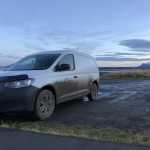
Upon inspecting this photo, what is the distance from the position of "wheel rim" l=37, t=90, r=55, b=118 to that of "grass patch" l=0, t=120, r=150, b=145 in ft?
1.68

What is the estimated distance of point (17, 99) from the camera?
8.49m

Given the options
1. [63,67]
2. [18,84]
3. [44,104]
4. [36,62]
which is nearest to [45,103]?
[44,104]

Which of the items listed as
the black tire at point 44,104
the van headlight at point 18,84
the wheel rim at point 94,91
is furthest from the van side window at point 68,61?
A: the wheel rim at point 94,91

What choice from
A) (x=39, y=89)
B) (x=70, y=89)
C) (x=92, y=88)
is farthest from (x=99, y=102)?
(x=39, y=89)

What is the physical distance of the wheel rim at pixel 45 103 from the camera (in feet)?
29.4

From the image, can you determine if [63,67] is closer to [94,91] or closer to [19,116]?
[19,116]

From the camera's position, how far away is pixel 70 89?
1055 cm

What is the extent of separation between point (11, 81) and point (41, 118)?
1.24 metres

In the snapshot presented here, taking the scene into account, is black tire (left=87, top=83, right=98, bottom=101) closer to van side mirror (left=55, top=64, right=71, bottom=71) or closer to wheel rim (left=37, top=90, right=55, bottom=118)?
van side mirror (left=55, top=64, right=71, bottom=71)

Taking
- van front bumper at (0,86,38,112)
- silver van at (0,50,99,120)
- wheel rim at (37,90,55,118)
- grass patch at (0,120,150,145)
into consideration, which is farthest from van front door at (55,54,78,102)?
grass patch at (0,120,150,145)

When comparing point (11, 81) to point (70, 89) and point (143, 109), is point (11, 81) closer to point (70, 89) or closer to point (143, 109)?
point (70, 89)

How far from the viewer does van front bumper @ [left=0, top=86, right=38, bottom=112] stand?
8.45 m

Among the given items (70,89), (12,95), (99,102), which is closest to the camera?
(12,95)

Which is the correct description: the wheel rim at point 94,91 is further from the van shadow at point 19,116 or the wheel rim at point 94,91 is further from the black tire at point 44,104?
the black tire at point 44,104
